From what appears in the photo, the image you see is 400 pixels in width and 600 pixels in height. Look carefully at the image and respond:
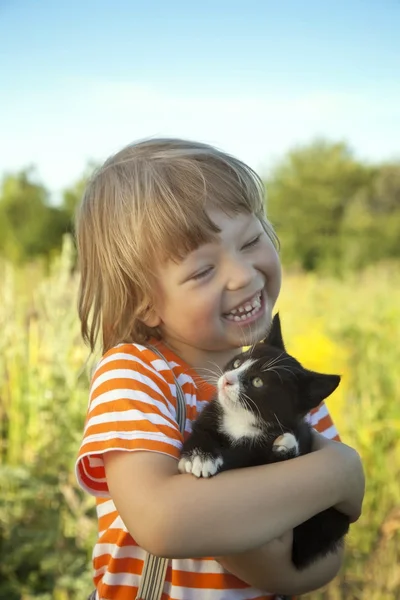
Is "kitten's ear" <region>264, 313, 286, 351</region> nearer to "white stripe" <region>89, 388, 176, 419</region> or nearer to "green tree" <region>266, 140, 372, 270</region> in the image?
"white stripe" <region>89, 388, 176, 419</region>

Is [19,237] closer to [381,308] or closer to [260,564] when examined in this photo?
[381,308]

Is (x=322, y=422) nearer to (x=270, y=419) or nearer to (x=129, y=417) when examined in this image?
(x=270, y=419)

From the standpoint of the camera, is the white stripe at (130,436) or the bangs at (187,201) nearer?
the white stripe at (130,436)

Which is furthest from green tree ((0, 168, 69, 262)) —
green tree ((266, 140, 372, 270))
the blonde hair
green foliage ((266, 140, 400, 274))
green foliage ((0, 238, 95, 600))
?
the blonde hair

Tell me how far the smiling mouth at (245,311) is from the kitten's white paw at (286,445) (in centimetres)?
29

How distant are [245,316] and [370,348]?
7.57 ft

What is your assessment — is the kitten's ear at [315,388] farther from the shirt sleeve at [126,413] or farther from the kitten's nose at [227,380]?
the shirt sleeve at [126,413]

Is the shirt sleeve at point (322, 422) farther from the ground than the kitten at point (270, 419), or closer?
closer

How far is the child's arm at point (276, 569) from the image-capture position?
1419 mm

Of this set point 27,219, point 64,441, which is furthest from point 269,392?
point 27,219

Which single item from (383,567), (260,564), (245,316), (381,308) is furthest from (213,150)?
(381,308)

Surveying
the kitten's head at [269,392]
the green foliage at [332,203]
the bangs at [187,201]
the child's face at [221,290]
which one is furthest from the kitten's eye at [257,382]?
the green foliage at [332,203]

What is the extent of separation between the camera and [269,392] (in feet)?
5.20

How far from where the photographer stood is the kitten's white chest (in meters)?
1.56
